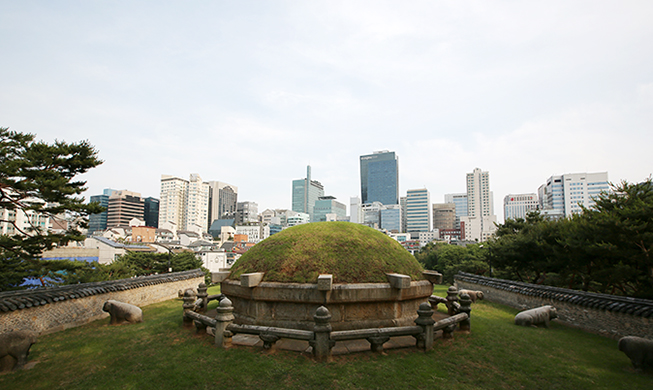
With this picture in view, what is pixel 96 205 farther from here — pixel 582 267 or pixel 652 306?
pixel 582 267

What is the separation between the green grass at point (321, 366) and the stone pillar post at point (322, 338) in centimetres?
25

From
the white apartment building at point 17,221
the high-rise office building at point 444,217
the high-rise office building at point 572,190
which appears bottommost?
the white apartment building at point 17,221

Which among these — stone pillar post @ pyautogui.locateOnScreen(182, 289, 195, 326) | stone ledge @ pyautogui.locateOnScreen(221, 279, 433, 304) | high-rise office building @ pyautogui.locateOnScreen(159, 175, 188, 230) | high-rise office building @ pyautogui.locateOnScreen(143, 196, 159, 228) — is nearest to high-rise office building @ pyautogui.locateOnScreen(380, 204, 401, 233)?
high-rise office building @ pyautogui.locateOnScreen(159, 175, 188, 230)

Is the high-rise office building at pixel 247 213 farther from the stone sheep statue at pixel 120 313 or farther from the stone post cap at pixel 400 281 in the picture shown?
the stone post cap at pixel 400 281

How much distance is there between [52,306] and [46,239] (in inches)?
133

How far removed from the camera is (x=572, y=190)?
12888cm

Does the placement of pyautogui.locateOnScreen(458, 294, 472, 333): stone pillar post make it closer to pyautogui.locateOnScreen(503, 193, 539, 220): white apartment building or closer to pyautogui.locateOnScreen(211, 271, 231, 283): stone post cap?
pyautogui.locateOnScreen(211, 271, 231, 283): stone post cap

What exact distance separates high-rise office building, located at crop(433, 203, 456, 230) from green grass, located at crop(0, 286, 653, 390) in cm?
17563

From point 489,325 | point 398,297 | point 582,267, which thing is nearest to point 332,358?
point 398,297

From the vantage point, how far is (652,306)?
11.1 meters

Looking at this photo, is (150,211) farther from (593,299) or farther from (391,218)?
(593,299)

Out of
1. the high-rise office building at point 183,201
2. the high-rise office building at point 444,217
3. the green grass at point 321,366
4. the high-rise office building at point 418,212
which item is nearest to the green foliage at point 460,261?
the green grass at point 321,366

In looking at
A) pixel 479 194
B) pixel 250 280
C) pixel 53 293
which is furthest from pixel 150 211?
pixel 250 280

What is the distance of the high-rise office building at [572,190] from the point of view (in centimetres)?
12475
